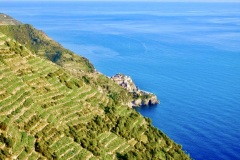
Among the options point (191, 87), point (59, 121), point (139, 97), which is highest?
point (191, 87)

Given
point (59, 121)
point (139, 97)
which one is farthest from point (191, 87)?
point (59, 121)

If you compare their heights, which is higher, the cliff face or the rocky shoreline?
the rocky shoreline

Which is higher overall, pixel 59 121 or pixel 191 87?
pixel 191 87

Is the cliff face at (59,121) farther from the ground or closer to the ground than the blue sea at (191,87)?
closer to the ground

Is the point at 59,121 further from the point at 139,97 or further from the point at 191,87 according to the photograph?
the point at 191,87

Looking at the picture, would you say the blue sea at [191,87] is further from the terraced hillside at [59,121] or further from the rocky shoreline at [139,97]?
the terraced hillside at [59,121]

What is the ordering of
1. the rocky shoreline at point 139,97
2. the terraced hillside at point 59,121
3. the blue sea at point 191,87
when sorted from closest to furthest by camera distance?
1. the terraced hillside at point 59,121
2. the blue sea at point 191,87
3. the rocky shoreline at point 139,97

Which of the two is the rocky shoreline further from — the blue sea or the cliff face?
the cliff face

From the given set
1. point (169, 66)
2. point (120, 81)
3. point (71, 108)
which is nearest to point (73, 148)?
point (71, 108)

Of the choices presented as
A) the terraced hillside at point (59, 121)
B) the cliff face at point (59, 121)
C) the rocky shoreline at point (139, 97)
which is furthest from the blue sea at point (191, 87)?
the cliff face at point (59, 121)

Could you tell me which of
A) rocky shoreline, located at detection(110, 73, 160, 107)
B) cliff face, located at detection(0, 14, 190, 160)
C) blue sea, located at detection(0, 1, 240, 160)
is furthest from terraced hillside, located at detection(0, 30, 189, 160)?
rocky shoreline, located at detection(110, 73, 160, 107)
